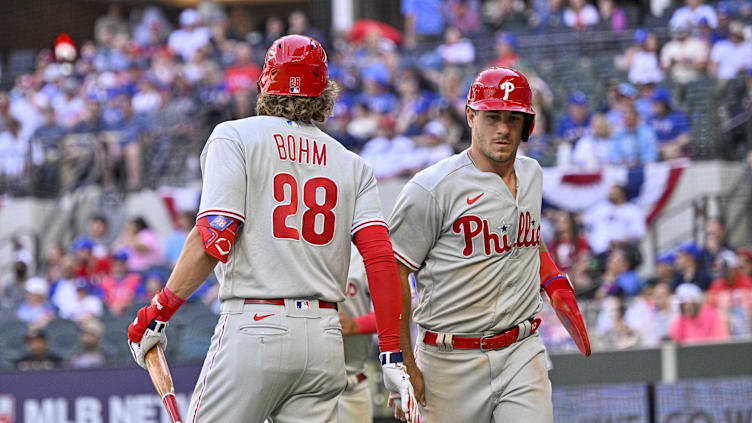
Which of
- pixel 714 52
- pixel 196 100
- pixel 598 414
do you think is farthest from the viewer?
pixel 196 100

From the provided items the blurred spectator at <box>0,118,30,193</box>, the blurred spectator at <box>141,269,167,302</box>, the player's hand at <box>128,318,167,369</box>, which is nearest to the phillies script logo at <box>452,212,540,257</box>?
the player's hand at <box>128,318,167,369</box>

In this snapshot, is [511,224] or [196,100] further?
[196,100]

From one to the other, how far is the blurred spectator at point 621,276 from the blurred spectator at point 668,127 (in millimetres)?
1817

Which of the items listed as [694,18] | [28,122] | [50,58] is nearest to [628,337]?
[694,18]

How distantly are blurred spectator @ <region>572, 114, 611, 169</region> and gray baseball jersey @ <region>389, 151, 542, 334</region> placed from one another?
27.5ft

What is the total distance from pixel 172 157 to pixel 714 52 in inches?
291

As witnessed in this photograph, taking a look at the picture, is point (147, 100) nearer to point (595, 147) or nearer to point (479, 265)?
point (595, 147)

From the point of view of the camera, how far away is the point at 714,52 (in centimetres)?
1532

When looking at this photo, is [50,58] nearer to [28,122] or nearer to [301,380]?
[28,122]

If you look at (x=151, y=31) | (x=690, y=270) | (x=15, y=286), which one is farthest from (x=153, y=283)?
(x=151, y=31)

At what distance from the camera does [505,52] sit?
16484 mm

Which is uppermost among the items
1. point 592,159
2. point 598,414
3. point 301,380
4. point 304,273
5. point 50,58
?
point 50,58

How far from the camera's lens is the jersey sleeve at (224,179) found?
15.0 feet

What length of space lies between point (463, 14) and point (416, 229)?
15267 millimetres
